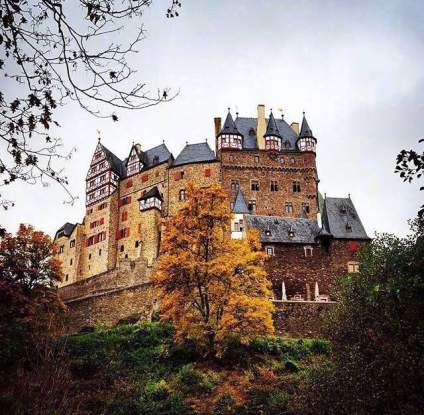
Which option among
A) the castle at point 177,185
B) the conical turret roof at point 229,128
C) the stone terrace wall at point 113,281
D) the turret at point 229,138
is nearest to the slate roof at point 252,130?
the castle at point 177,185

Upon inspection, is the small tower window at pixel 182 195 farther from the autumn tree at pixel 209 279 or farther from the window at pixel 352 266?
the autumn tree at pixel 209 279

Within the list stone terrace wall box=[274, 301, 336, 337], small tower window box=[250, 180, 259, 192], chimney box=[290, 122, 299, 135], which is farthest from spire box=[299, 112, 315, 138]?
stone terrace wall box=[274, 301, 336, 337]

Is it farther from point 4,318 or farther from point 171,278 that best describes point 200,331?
point 4,318

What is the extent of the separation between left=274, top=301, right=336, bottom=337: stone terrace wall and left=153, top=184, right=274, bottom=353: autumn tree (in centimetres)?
381

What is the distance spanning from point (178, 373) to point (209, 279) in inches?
216

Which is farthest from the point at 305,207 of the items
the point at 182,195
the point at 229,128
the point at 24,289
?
the point at 24,289

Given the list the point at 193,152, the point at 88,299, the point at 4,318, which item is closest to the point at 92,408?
the point at 4,318

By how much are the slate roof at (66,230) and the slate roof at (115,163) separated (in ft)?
25.7

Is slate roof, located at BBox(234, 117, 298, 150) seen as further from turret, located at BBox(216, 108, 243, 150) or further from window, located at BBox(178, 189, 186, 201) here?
window, located at BBox(178, 189, 186, 201)

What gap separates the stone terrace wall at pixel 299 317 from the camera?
121ft

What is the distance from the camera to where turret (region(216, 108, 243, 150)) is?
6228 cm

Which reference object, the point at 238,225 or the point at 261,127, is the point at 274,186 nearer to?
the point at 261,127

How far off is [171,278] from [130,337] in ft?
16.9

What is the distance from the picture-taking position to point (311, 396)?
19.1 metres
